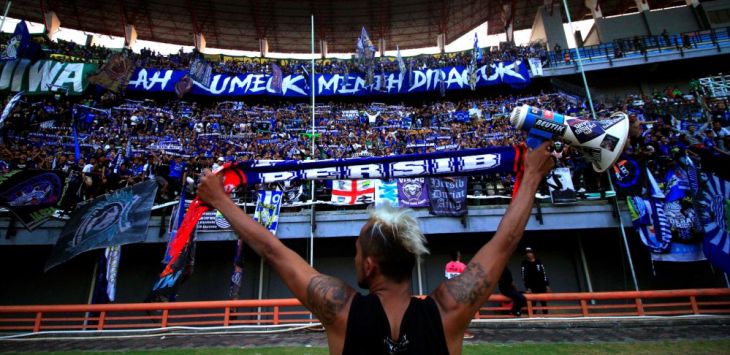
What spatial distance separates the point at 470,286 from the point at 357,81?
2721cm

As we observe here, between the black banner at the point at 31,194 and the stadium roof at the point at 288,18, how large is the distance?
26.4m

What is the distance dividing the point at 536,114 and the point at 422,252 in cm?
197

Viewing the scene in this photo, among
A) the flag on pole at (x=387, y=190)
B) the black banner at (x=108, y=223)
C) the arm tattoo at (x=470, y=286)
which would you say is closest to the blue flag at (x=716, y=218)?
the flag on pole at (x=387, y=190)

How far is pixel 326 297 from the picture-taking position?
1694 millimetres

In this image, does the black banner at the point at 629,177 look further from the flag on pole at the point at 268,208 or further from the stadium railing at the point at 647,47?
the stadium railing at the point at 647,47

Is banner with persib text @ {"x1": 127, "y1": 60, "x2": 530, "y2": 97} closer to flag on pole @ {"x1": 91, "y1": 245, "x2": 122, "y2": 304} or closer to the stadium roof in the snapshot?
the stadium roof

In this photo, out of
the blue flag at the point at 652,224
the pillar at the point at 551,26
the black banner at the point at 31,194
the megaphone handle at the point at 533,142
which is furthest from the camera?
the pillar at the point at 551,26

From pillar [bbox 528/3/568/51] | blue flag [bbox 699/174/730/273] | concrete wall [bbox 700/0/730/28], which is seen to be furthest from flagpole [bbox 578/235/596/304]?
concrete wall [bbox 700/0/730/28]

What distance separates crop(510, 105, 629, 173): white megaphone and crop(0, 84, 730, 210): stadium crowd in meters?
9.72

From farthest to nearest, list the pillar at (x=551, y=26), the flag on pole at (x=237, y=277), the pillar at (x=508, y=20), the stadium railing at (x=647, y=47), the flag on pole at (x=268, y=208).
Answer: the pillar at (x=508, y=20) < the pillar at (x=551, y=26) < the stadium railing at (x=647, y=47) < the flag on pole at (x=268, y=208) < the flag on pole at (x=237, y=277)

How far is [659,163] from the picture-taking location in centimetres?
1152

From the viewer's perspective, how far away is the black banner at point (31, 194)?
34.7 feet

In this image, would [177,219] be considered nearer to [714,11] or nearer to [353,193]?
[353,193]

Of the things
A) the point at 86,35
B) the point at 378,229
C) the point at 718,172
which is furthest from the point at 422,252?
the point at 86,35
